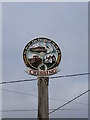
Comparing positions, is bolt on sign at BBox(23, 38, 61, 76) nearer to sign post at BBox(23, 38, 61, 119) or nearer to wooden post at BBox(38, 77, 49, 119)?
sign post at BBox(23, 38, 61, 119)

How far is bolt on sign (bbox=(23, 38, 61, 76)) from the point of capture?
7742 millimetres

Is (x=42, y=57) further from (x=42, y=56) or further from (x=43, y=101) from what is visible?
(x=43, y=101)

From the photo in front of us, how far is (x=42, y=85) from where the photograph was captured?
7289 mm

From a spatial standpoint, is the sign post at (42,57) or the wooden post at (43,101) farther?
the sign post at (42,57)

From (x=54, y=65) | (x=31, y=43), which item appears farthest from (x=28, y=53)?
(x=54, y=65)

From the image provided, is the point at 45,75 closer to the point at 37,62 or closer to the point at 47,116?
the point at 37,62

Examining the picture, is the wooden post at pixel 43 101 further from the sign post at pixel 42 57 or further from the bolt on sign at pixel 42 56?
the bolt on sign at pixel 42 56

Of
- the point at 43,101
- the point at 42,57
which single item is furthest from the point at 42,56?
the point at 43,101

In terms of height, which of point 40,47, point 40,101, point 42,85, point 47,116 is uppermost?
point 40,47

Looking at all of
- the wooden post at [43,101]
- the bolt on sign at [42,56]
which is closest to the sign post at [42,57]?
the bolt on sign at [42,56]

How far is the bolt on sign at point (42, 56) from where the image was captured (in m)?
7.74

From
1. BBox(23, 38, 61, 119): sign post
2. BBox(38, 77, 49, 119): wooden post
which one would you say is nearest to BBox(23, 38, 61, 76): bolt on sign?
BBox(23, 38, 61, 119): sign post

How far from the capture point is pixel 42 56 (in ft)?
25.6

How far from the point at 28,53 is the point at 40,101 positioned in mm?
1629
